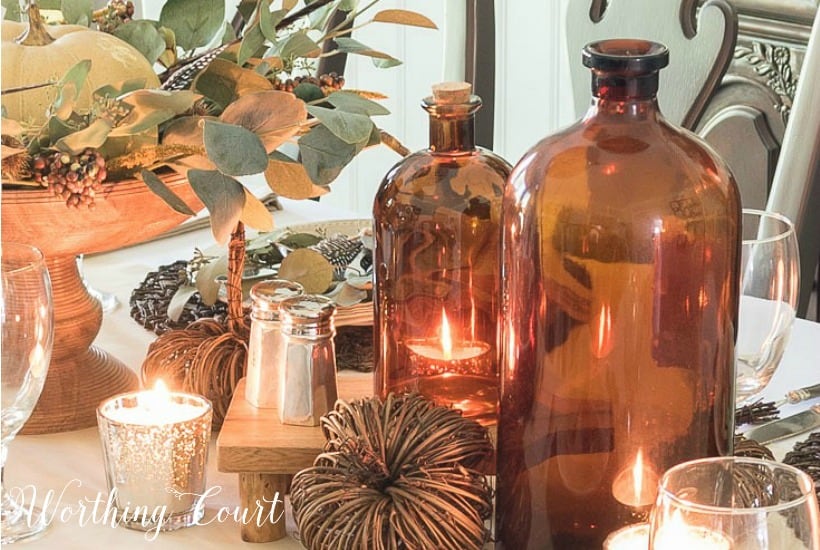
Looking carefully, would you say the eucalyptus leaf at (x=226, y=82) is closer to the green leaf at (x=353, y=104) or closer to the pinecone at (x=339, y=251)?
the green leaf at (x=353, y=104)

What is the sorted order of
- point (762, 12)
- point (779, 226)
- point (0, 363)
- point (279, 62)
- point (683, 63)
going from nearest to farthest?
point (0, 363), point (779, 226), point (279, 62), point (683, 63), point (762, 12)

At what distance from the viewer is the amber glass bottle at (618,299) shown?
0.65m

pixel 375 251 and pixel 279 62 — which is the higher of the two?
pixel 279 62

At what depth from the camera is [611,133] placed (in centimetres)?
66

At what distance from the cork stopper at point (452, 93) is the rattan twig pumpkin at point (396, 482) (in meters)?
0.19

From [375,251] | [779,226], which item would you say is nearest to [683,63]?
[779,226]

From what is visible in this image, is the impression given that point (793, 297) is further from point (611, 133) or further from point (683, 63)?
point (683, 63)

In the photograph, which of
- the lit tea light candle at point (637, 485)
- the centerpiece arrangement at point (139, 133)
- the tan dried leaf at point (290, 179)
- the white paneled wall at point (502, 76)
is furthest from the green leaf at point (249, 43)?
the white paneled wall at point (502, 76)

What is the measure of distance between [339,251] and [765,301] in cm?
43

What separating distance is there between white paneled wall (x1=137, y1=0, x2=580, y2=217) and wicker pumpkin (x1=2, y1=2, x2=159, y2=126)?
1.65 metres

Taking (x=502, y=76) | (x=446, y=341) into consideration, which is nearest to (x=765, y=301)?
(x=446, y=341)

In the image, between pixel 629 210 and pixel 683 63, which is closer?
pixel 629 210

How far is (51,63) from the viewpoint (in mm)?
917

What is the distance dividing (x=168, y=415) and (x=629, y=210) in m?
0.34
